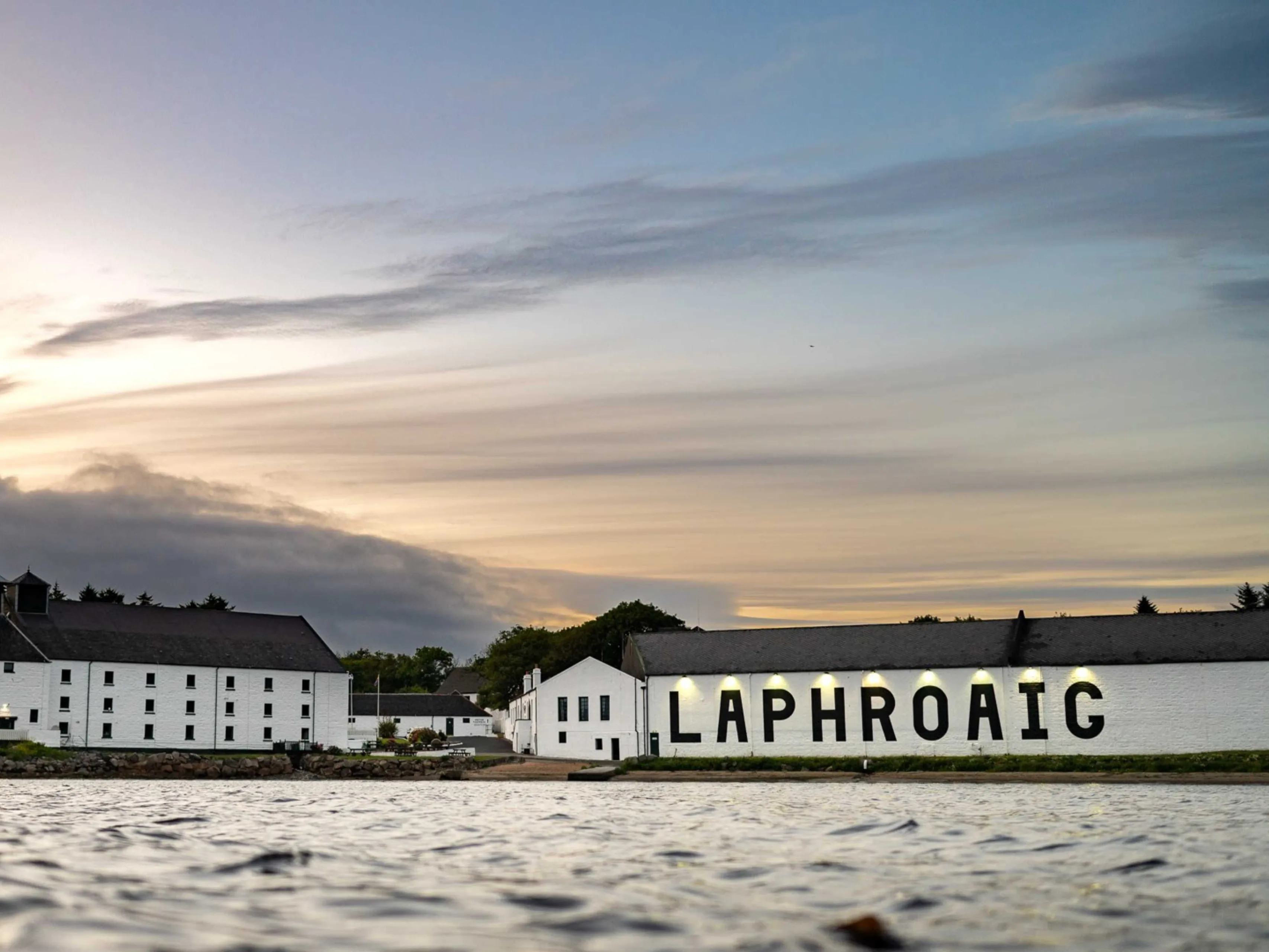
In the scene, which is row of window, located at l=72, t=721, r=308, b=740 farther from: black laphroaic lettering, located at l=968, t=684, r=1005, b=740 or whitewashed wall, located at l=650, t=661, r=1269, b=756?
black laphroaic lettering, located at l=968, t=684, r=1005, b=740

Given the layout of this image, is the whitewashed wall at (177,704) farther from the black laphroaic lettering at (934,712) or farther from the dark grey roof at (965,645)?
the black laphroaic lettering at (934,712)

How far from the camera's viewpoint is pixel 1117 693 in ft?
221

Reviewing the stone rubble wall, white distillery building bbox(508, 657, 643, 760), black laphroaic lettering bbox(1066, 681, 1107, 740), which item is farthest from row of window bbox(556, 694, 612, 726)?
black laphroaic lettering bbox(1066, 681, 1107, 740)

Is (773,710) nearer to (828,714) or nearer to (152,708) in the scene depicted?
(828,714)

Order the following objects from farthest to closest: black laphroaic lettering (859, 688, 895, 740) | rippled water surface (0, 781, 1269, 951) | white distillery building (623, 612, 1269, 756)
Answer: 1. black laphroaic lettering (859, 688, 895, 740)
2. white distillery building (623, 612, 1269, 756)
3. rippled water surface (0, 781, 1269, 951)

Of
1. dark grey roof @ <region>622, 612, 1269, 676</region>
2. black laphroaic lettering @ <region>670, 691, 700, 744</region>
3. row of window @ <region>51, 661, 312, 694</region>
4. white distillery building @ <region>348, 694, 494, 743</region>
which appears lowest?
white distillery building @ <region>348, 694, 494, 743</region>

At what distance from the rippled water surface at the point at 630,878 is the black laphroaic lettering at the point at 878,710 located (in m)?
37.6

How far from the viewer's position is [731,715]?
7525 centimetres

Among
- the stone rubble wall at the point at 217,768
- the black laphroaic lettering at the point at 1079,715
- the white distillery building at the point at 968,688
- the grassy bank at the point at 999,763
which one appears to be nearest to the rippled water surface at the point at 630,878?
the grassy bank at the point at 999,763

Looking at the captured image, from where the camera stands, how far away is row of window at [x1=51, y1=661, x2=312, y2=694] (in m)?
91.6

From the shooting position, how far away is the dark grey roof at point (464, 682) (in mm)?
164375

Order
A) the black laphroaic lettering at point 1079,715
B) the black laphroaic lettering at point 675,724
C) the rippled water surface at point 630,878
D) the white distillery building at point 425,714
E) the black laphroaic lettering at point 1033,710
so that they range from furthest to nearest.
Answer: the white distillery building at point 425,714, the black laphroaic lettering at point 675,724, the black laphroaic lettering at point 1033,710, the black laphroaic lettering at point 1079,715, the rippled water surface at point 630,878

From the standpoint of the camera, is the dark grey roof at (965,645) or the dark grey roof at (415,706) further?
the dark grey roof at (415,706)

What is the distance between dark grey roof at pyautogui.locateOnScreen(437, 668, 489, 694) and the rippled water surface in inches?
5189
